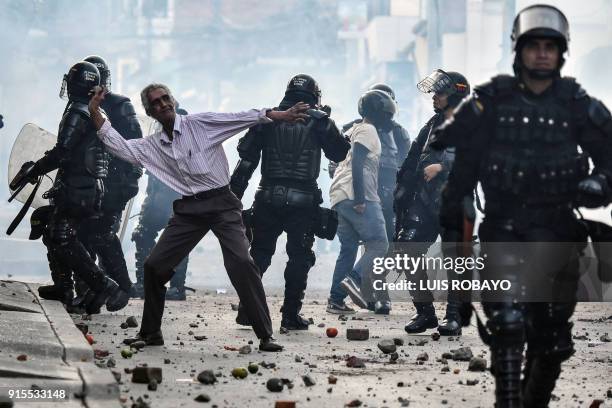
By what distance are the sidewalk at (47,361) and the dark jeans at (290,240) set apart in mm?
1584

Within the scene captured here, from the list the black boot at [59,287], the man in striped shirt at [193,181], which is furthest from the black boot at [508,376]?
the black boot at [59,287]

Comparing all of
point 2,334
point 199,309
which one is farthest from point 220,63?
point 2,334

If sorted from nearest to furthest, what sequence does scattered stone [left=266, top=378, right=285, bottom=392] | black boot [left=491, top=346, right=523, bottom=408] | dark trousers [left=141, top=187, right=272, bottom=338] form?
1. black boot [left=491, top=346, right=523, bottom=408]
2. scattered stone [left=266, top=378, right=285, bottom=392]
3. dark trousers [left=141, top=187, right=272, bottom=338]

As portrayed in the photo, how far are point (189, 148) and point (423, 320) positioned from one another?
260 cm

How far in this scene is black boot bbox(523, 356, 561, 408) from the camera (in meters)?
5.50

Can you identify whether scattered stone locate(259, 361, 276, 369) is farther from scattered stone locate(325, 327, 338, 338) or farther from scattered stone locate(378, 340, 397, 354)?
scattered stone locate(325, 327, 338, 338)

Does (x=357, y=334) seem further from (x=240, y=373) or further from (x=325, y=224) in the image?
(x=240, y=373)

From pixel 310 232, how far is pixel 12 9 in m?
38.1

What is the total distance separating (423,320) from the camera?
9836 mm

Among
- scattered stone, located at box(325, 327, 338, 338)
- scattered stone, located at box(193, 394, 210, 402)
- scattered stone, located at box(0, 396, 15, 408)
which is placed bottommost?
scattered stone, located at box(0, 396, 15, 408)

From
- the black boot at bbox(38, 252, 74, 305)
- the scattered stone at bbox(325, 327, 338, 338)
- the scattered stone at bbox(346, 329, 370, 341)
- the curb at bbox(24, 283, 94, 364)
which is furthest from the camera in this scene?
the black boot at bbox(38, 252, 74, 305)

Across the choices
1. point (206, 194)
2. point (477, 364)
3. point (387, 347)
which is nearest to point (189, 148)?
point (206, 194)

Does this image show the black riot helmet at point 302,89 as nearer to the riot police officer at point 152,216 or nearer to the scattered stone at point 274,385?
the scattered stone at point 274,385

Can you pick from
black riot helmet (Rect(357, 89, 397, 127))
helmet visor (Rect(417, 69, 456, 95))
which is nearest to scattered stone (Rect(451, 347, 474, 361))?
helmet visor (Rect(417, 69, 456, 95))
